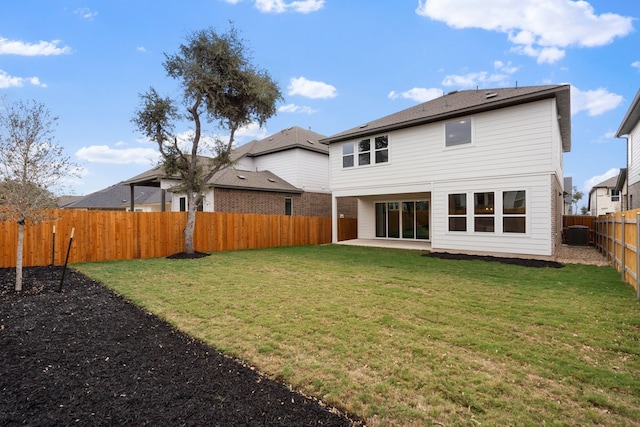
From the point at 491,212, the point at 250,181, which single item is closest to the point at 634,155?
the point at 491,212

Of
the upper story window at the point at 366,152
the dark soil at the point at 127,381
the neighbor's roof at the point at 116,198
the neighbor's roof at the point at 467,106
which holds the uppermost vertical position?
the neighbor's roof at the point at 467,106

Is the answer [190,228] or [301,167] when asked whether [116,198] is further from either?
[190,228]

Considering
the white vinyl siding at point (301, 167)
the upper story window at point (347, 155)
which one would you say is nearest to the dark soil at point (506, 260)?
the upper story window at point (347, 155)

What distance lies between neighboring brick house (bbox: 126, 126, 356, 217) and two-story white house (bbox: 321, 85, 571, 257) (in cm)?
433

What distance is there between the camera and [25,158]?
652 cm

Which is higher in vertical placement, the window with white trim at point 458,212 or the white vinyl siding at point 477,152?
the white vinyl siding at point 477,152

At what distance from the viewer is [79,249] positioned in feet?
34.2

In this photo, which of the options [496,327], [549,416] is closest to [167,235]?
[496,327]

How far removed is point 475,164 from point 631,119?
29.9 feet

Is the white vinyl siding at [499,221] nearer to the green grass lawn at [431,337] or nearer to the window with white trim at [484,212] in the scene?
the window with white trim at [484,212]

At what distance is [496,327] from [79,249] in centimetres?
1204

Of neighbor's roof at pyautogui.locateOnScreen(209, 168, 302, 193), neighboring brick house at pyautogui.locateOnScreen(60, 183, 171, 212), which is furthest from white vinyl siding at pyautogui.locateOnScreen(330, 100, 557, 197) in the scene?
neighboring brick house at pyautogui.locateOnScreen(60, 183, 171, 212)

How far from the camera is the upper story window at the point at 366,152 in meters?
14.4

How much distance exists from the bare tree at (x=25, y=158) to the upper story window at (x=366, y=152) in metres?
11.4
